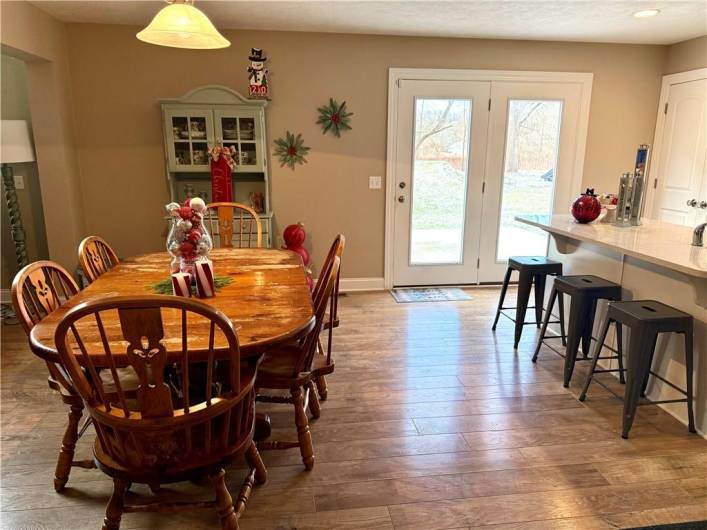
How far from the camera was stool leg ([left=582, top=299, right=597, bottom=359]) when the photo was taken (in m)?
2.82

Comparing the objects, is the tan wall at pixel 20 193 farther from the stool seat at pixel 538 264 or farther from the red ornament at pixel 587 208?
the red ornament at pixel 587 208

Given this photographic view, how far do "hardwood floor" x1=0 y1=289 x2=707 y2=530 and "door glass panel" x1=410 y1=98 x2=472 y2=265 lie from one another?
1741 millimetres

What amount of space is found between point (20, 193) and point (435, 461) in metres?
3.99

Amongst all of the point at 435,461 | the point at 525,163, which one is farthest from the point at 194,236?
the point at 525,163

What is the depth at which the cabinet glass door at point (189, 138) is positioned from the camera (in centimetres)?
382

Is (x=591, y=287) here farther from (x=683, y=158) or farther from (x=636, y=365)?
(x=683, y=158)

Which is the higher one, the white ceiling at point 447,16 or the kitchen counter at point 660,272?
the white ceiling at point 447,16

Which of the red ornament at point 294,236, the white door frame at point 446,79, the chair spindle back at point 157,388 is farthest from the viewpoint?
the white door frame at point 446,79

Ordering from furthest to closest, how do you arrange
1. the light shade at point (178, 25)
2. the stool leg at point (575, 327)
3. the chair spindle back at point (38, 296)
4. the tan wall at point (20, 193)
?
the tan wall at point (20, 193), the stool leg at point (575, 327), the light shade at point (178, 25), the chair spindle back at point (38, 296)

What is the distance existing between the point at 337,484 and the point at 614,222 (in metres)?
2.46

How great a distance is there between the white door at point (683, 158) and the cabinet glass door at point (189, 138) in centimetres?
419

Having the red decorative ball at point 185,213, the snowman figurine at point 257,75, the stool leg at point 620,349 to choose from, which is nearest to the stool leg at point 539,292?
the stool leg at point 620,349

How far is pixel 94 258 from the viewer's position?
2424mm

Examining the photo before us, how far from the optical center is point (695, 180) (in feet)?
13.8
